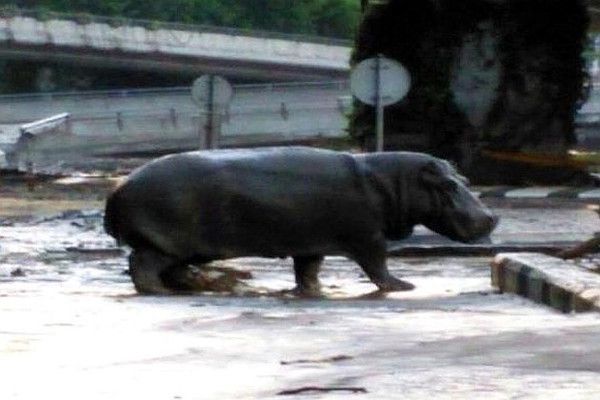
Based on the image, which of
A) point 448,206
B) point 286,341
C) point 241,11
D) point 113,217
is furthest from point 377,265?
point 241,11

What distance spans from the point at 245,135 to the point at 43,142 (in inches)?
319

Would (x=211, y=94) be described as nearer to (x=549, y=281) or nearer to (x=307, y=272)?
(x=307, y=272)

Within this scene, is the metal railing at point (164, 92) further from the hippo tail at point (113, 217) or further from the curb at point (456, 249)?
the hippo tail at point (113, 217)

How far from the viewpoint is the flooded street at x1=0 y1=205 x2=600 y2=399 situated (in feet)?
29.7

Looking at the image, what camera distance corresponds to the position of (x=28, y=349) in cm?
1116

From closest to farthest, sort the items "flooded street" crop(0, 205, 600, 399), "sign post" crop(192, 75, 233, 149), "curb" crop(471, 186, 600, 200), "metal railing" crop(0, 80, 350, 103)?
"flooded street" crop(0, 205, 600, 399)
"sign post" crop(192, 75, 233, 149)
"curb" crop(471, 186, 600, 200)
"metal railing" crop(0, 80, 350, 103)

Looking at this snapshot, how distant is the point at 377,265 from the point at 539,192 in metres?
18.9

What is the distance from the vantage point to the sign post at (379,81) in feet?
102

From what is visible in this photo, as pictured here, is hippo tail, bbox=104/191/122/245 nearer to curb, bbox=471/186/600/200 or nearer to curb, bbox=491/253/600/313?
curb, bbox=491/253/600/313

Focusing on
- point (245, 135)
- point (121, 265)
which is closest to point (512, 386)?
point (121, 265)

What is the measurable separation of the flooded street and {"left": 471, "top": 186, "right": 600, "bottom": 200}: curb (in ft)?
50.9

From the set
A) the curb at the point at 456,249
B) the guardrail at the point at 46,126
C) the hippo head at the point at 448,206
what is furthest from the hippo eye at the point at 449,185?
the guardrail at the point at 46,126

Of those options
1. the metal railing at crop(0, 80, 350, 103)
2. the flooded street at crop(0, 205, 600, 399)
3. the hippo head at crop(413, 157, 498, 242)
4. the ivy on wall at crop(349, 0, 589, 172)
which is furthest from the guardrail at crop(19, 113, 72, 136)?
the hippo head at crop(413, 157, 498, 242)

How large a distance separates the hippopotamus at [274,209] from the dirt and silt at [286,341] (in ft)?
1.13
